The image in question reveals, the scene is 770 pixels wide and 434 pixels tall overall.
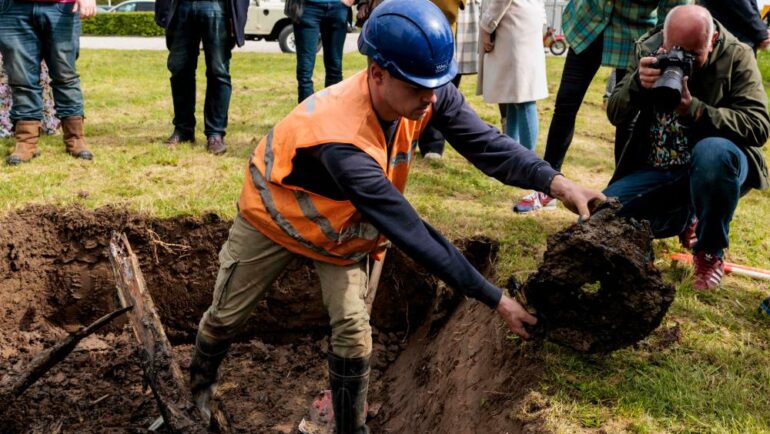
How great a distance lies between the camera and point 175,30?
600cm

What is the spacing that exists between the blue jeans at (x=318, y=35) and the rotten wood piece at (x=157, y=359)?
3.02 meters

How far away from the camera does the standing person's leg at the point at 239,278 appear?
3.15 meters

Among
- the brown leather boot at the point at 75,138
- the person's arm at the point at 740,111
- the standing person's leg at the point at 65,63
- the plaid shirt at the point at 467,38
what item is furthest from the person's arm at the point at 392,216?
the brown leather boot at the point at 75,138

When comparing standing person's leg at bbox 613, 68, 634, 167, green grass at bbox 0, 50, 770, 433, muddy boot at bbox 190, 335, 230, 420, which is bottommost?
muddy boot at bbox 190, 335, 230, 420

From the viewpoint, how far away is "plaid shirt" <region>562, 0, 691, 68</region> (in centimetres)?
473

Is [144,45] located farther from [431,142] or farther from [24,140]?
[431,142]

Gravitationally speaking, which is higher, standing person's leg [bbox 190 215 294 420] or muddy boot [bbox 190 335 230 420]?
standing person's leg [bbox 190 215 294 420]

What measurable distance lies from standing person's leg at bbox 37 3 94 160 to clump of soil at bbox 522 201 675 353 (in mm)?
4337

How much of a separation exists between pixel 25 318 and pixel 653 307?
3.85 meters

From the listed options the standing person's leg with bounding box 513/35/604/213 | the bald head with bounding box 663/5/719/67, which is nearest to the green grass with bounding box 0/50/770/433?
the standing person's leg with bounding box 513/35/604/213

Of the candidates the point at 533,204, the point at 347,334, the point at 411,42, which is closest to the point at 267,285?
the point at 347,334

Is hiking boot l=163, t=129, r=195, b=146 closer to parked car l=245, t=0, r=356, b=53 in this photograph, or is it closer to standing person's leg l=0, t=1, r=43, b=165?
standing person's leg l=0, t=1, r=43, b=165

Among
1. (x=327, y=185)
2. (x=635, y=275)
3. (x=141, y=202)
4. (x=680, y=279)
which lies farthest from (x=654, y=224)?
(x=141, y=202)

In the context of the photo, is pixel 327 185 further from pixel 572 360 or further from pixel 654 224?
pixel 654 224
